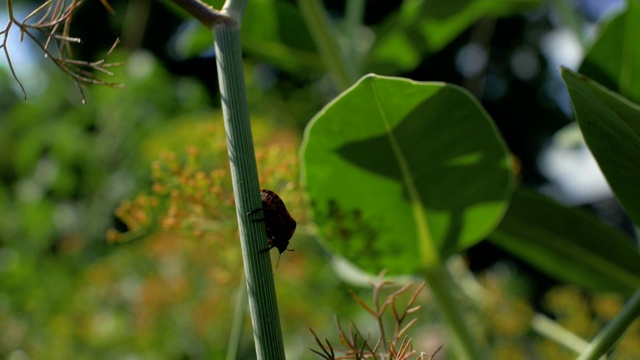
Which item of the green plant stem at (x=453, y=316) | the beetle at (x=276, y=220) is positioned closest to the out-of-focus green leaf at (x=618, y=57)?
the green plant stem at (x=453, y=316)

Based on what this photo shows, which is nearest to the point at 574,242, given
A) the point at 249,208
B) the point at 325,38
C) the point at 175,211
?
the point at 325,38

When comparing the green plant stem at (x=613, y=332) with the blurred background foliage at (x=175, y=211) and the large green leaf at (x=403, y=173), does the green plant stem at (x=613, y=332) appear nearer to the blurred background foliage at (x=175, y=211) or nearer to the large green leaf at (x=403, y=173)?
the large green leaf at (x=403, y=173)

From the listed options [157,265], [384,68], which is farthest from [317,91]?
[384,68]

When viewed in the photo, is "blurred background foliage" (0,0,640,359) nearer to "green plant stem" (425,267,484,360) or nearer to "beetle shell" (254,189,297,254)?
"green plant stem" (425,267,484,360)

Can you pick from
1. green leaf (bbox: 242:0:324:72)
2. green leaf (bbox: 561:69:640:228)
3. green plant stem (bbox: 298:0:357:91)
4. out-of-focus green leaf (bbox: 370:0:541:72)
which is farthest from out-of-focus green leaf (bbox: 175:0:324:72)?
green leaf (bbox: 561:69:640:228)

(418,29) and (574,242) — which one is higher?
(418,29)

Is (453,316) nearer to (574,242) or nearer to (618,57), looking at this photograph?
(574,242)
